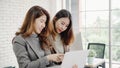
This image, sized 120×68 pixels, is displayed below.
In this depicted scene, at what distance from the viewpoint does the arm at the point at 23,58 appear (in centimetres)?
140

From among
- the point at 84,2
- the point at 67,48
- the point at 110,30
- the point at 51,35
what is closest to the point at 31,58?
the point at 51,35

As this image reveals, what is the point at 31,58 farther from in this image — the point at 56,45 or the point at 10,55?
the point at 10,55

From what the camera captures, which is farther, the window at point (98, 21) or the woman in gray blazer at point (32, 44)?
the window at point (98, 21)

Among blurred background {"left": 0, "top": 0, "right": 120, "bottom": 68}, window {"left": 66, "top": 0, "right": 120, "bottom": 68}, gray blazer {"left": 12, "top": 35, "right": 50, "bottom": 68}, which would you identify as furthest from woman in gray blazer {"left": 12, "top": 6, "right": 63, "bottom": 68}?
window {"left": 66, "top": 0, "right": 120, "bottom": 68}

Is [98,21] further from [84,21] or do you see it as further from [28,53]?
[28,53]

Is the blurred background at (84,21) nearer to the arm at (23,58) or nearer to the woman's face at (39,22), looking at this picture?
the woman's face at (39,22)

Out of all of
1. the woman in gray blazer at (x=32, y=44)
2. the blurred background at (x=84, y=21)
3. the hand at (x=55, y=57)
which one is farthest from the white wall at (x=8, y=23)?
the hand at (x=55, y=57)

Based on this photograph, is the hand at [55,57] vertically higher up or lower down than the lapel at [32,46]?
lower down

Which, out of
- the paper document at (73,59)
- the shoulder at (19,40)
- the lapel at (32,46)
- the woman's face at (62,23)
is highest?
the woman's face at (62,23)

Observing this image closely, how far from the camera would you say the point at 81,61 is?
1640 millimetres

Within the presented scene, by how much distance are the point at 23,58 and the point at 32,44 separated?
0.17 m

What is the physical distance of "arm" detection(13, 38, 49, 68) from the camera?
1.40 meters

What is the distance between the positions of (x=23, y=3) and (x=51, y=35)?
88.7 inches

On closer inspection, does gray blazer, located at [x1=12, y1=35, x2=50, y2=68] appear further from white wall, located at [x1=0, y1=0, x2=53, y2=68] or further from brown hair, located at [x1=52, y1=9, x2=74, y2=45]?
white wall, located at [x1=0, y1=0, x2=53, y2=68]
